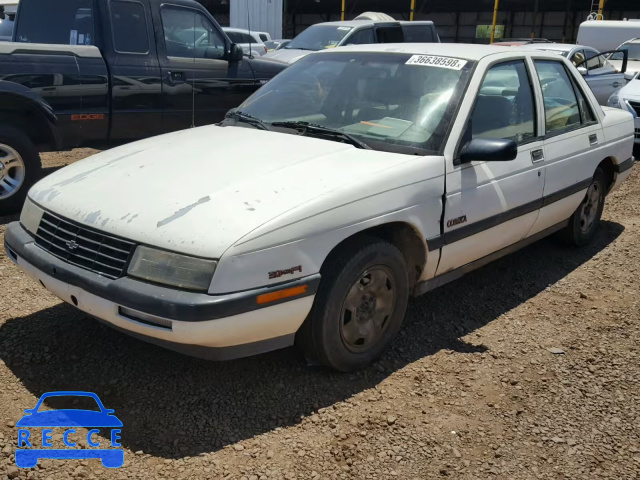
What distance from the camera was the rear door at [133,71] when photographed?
6.59 metres

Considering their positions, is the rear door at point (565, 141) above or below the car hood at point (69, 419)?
above

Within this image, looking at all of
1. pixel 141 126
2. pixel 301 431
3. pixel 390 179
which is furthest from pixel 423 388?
pixel 141 126

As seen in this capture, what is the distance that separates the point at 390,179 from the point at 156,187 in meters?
1.15

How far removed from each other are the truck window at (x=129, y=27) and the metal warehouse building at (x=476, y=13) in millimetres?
21945

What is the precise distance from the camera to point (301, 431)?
2908mm

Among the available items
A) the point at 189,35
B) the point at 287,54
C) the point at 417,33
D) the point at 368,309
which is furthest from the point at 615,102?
the point at 368,309

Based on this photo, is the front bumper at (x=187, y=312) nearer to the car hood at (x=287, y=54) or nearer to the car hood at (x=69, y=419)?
the car hood at (x=69, y=419)

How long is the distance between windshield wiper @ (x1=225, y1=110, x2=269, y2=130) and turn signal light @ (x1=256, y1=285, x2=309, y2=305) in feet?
4.78

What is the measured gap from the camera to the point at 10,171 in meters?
5.80

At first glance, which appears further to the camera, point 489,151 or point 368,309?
point 489,151

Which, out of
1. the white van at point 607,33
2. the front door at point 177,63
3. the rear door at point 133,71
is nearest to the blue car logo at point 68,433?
the rear door at point 133,71

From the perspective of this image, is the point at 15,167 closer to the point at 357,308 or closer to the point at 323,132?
the point at 323,132

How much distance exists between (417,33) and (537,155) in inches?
387

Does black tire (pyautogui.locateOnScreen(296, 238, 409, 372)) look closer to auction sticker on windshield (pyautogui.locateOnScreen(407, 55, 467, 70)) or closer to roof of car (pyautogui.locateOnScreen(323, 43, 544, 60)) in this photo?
auction sticker on windshield (pyautogui.locateOnScreen(407, 55, 467, 70))
